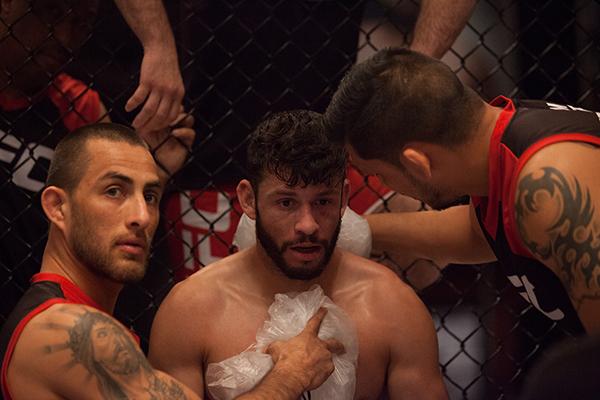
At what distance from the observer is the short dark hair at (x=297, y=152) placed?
6.91 ft

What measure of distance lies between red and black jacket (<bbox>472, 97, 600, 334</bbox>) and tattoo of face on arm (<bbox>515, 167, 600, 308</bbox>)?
0.07 m

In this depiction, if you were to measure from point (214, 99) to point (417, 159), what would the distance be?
116 centimetres

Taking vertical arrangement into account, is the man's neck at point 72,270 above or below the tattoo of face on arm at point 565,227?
below

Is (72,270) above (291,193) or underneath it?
underneath

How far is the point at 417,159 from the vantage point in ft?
5.95

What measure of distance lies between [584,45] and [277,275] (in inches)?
60.2

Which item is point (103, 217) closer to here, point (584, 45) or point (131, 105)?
point (131, 105)

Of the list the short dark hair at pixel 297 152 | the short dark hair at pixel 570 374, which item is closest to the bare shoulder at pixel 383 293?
the short dark hair at pixel 297 152

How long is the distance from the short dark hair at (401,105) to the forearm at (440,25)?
0.71 meters

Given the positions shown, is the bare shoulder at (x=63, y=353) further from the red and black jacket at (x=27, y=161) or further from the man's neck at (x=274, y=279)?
the red and black jacket at (x=27, y=161)

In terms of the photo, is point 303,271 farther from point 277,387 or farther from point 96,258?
point 96,258

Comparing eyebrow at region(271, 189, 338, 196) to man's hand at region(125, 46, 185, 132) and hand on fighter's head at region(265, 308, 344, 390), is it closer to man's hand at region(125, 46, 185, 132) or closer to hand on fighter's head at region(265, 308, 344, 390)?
hand on fighter's head at region(265, 308, 344, 390)

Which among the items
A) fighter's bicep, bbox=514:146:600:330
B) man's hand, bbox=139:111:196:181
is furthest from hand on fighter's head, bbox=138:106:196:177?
fighter's bicep, bbox=514:146:600:330

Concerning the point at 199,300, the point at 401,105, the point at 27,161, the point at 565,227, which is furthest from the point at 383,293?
the point at 27,161
